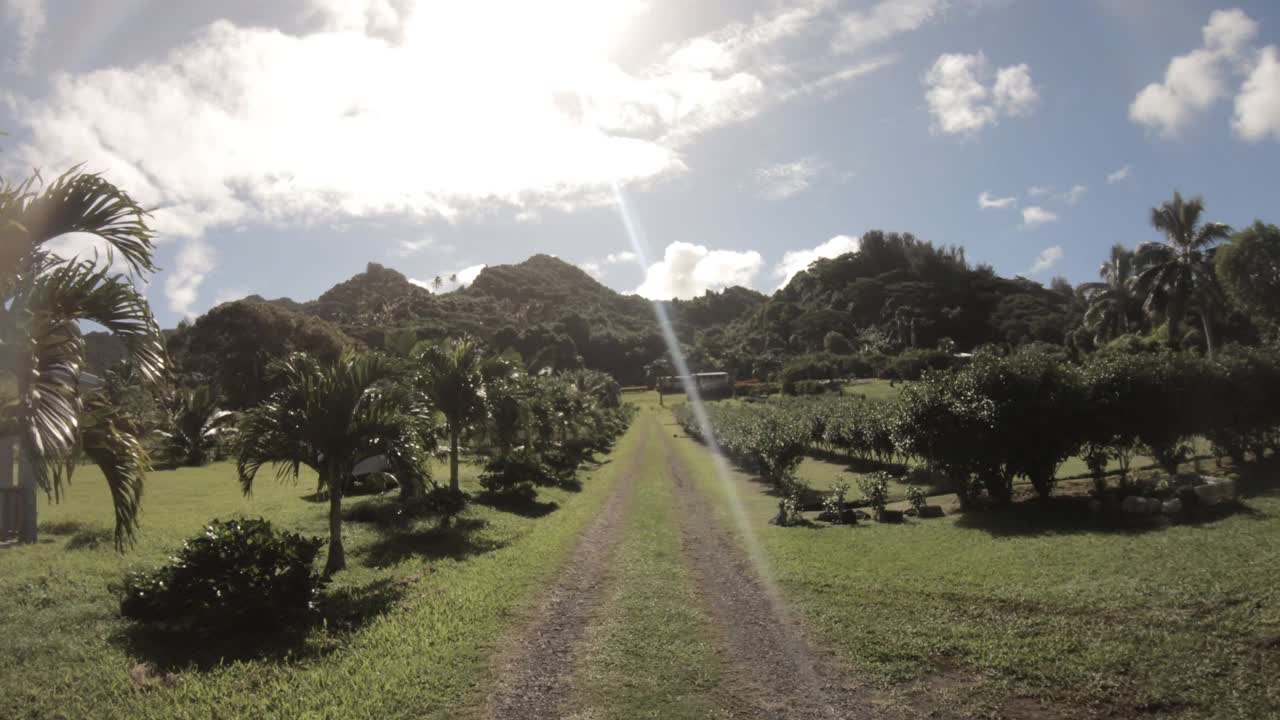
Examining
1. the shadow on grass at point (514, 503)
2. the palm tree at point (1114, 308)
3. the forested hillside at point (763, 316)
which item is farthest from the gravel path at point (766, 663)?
the palm tree at point (1114, 308)

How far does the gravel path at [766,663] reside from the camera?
18.4 ft

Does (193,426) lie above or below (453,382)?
below

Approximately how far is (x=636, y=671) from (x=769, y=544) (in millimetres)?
6982

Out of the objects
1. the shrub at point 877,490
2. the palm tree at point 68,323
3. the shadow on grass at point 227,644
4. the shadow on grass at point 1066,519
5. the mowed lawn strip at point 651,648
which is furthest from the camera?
the shrub at point 877,490

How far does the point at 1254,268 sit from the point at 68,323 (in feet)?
154

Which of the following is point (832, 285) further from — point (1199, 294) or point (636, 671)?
point (636, 671)

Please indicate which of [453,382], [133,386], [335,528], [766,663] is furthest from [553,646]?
[453,382]

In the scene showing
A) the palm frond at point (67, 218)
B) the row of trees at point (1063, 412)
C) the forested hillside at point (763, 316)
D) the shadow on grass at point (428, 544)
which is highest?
the forested hillside at point (763, 316)

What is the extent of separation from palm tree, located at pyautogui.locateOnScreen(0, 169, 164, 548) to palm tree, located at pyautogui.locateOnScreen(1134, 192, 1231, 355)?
134ft

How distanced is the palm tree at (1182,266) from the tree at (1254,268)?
268 centimetres

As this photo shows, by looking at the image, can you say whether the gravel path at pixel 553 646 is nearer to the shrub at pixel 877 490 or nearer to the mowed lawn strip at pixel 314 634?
the mowed lawn strip at pixel 314 634

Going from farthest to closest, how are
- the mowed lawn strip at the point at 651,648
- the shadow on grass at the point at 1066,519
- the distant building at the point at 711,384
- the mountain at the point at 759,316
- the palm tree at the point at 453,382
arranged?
the mountain at the point at 759,316 < the distant building at the point at 711,384 < the palm tree at the point at 453,382 < the shadow on grass at the point at 1066,519 < the mowed lawn strip at the point at 651,648

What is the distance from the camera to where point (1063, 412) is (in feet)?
47.6

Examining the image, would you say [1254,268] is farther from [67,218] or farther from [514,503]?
[67,218]
